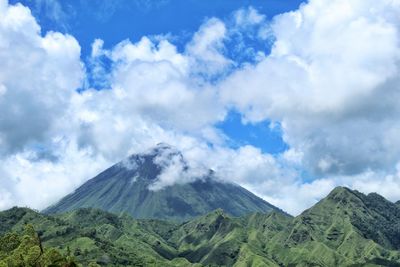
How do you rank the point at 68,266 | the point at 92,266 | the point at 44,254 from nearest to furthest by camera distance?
the point at 68,266 < the point at 44,254 < the point at 92,266

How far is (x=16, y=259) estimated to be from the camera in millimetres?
180375

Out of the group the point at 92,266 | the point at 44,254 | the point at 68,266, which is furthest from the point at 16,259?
the point at 68,266

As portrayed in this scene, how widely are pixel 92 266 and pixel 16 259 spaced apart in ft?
81.5

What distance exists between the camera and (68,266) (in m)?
152

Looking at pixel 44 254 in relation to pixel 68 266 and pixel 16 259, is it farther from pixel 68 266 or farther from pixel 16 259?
pixel 68 266

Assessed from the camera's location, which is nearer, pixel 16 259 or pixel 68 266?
pixel 68 266

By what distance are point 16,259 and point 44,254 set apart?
1089 centimetres

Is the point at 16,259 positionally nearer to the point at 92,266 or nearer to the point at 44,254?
the point at 44,254

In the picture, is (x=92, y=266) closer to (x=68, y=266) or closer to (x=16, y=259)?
(x=16, y=259)

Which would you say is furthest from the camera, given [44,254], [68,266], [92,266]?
[92,266]

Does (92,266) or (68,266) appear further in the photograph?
(92,266)

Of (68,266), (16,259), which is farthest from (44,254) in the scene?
(68,266)

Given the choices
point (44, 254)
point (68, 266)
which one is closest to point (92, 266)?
point (44, 254)

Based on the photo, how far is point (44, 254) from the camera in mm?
176750
